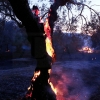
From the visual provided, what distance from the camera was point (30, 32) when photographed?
6.96 metres

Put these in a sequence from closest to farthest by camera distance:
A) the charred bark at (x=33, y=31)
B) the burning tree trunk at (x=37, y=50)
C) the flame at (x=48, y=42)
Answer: the charred bark at (x=33, y=31) < the burning tree trunk at (x=37, y=50) < the flame at (x=48, y=42)

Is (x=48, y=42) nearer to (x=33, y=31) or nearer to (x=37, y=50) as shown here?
(x=37, y=50)

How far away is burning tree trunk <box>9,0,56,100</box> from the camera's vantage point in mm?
6375

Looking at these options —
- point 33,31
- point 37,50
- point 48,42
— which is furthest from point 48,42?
point 33,31

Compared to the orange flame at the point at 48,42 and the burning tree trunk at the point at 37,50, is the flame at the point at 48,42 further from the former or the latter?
the burning tree trunk at the point at 37,50

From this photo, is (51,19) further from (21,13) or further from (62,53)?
(62,53)

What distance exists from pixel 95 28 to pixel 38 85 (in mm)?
6343

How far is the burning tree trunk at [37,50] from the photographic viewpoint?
6375 mm

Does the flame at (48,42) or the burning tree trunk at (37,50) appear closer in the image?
the burning tree trunk at (37,50)

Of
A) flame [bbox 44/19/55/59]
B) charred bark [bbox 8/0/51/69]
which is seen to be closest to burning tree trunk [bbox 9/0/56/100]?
charred bark [bbox 8/0/51/69]

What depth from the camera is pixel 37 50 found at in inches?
281

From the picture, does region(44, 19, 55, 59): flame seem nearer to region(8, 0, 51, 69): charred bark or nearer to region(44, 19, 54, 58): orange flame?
region(44, 19, 54, 58): orange flame

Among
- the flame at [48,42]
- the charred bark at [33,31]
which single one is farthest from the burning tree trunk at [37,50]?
the flame at [48,42]

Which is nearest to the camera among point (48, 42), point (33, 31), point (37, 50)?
point (33, 31)
